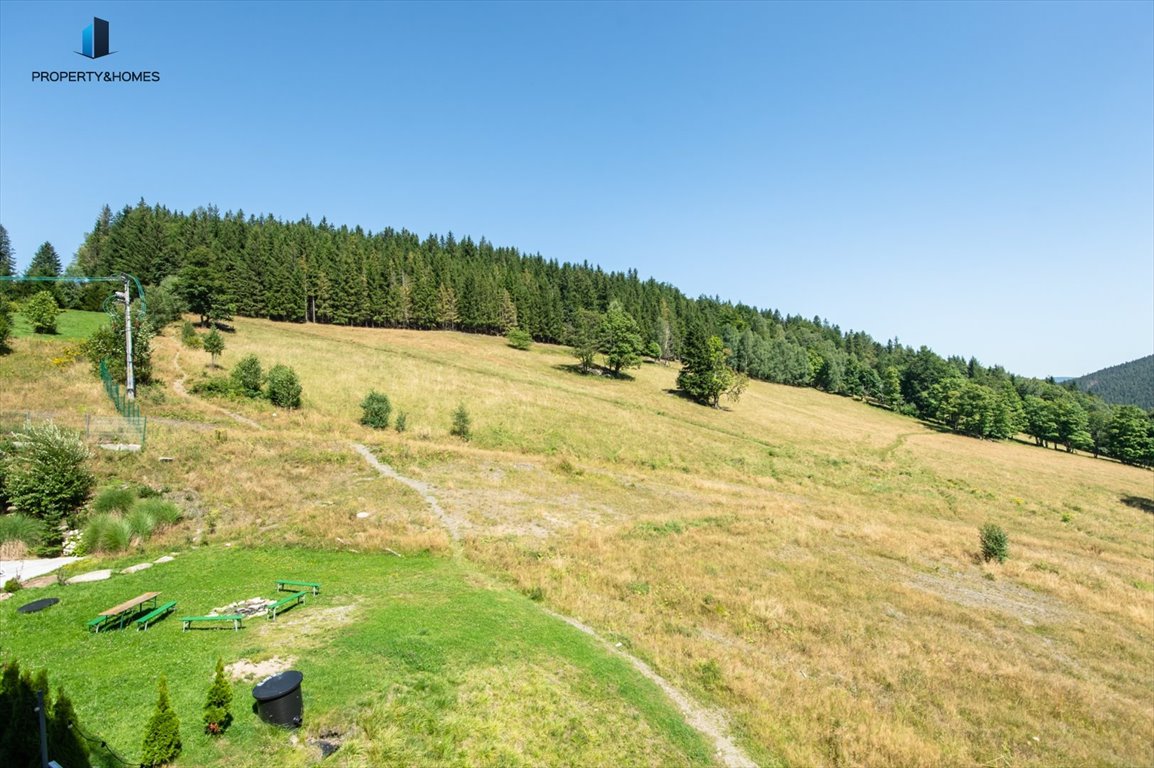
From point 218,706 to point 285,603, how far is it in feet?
20.0

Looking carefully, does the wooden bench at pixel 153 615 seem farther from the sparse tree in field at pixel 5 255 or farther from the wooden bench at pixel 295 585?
the sparse tree in field at pixel 5 255

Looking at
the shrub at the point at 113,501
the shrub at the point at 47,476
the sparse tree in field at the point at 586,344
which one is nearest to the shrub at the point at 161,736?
the shrub at the point at 47,476

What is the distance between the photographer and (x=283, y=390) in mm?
45625

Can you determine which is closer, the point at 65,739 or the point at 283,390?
the point at 65,739

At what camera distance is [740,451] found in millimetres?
56844

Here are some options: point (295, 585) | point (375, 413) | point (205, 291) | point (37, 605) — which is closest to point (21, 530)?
point (37, 605)

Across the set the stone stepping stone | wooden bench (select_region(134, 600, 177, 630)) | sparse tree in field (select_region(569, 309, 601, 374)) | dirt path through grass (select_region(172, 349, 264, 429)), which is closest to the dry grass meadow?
dirt path through grass (select_region(172, 349, 264, 429))

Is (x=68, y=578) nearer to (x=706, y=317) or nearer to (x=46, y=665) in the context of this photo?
(x=46, y=665)

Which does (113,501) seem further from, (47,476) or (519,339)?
(519,339)

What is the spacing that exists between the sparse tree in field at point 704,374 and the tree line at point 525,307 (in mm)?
246

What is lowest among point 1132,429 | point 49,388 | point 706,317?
point 1132,429

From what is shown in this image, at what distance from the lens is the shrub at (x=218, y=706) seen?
8.65 meters

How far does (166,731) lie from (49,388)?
141 ft

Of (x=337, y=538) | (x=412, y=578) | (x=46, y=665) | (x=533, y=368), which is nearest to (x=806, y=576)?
(x=412, y=578)
